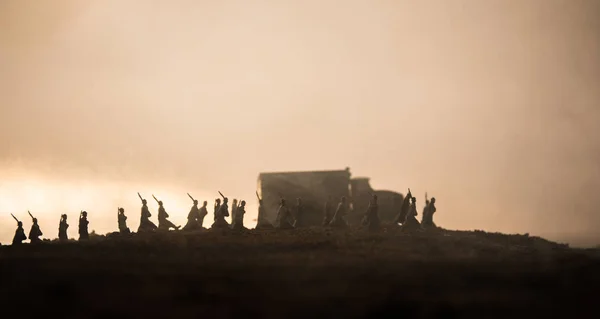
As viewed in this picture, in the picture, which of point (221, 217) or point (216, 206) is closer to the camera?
point (221, 217)

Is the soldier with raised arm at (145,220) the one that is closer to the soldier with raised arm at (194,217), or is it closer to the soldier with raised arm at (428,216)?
the soldier with raised arm at (194,217)

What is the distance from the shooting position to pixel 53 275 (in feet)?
51.1

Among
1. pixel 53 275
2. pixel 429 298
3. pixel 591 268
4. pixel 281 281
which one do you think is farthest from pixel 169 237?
pixel 591 268

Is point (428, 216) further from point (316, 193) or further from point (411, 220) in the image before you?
point (316, 193)

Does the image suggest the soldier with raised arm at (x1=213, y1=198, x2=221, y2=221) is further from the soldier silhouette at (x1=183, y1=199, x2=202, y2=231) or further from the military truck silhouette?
the military truck silhouette

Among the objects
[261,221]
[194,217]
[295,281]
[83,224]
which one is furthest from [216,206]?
[295,281]

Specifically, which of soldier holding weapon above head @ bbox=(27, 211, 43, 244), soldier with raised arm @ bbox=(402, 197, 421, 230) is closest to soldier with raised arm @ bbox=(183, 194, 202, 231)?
soldier holding weapon above head @ bbox=(27, 211, 43, 244)

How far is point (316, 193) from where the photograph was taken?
45.6 meters

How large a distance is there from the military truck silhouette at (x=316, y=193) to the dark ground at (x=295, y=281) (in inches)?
889

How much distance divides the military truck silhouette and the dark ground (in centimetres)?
2258

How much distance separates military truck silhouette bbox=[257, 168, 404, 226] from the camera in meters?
44.6

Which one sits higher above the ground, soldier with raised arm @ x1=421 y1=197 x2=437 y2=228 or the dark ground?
soldier with raised arm @ x1=421 y1=197 x2=437 y2=228

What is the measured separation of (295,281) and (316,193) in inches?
1241

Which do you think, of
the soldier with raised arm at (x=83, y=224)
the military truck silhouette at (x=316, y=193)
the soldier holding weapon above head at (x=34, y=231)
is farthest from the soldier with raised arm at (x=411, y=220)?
the soldier holding weapon above head at (x=34, y=231)
